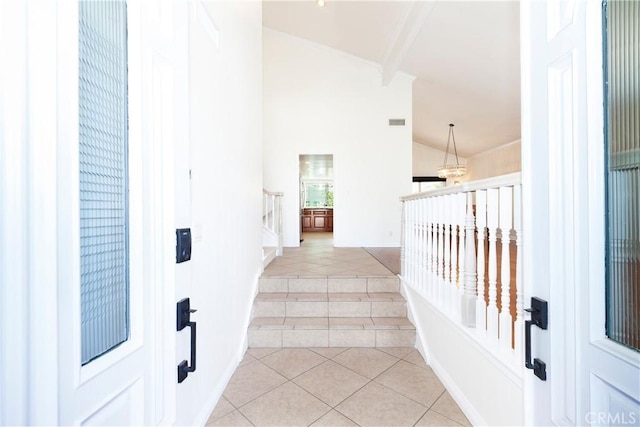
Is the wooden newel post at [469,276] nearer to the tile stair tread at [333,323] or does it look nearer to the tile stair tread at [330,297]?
the tile stair tread at [333,323]

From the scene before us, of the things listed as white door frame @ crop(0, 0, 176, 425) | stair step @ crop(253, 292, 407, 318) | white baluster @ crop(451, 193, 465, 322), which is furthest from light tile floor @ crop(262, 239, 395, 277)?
white door frame @ crop(0, 0, 176, 425)

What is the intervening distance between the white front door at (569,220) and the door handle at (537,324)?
0.05ft

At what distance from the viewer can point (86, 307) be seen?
592 millimetres

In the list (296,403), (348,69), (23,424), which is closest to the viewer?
(23,424)

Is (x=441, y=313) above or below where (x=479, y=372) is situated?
above

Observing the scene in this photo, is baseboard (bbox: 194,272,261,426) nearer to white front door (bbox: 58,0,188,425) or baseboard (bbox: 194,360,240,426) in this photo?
baseboard (bbox: 194,360,240,426)

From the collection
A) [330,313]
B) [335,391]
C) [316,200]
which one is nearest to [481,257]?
[335,391]

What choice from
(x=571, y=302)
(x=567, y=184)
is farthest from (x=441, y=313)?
(x=567, y=184)

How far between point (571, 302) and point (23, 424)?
114 cm

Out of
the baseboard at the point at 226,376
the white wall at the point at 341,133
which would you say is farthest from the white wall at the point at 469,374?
the white wall at the point at 341,133

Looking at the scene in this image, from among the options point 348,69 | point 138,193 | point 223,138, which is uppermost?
point 348,69

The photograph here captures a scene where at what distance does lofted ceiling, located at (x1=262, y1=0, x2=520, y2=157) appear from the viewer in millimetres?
3567

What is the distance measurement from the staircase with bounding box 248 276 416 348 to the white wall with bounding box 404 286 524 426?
35 centimetres

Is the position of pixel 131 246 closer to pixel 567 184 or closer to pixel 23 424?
pixel 23 424
